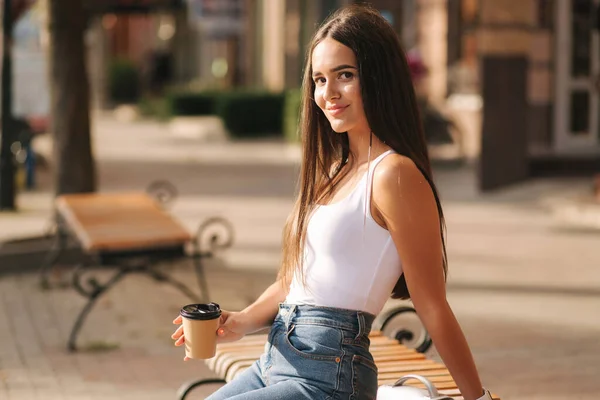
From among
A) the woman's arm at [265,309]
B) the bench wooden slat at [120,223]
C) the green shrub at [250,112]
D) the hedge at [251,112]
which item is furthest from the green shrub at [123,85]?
the woman's arm at [265,309]

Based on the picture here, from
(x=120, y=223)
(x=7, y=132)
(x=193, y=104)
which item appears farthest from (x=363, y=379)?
(x=193, y=104)

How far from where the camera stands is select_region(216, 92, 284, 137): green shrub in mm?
22703

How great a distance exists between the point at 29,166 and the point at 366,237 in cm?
1204

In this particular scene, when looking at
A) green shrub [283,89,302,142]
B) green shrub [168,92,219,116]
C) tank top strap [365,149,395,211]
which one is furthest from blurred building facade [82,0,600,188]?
tank top strap [365,149,395,211]

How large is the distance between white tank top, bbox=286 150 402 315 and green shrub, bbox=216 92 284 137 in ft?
64.2

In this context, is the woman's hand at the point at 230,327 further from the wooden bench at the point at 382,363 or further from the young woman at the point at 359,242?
the wooden bench at the point at 382,363

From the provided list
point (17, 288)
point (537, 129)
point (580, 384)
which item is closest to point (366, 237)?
point (580, 384)

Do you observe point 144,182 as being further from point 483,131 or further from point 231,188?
point 483,131

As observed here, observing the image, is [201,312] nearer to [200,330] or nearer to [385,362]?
[200,330]

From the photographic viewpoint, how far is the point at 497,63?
43.4ft

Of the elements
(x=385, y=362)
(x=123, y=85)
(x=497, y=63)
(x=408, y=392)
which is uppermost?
(x=497, y=63)

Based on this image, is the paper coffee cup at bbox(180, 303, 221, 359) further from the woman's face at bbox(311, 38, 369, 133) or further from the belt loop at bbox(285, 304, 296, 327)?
the woman's face at bbox(311, 38, 369, 133)

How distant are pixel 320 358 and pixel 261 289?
16.7 feet

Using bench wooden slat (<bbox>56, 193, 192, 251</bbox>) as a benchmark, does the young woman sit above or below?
above
